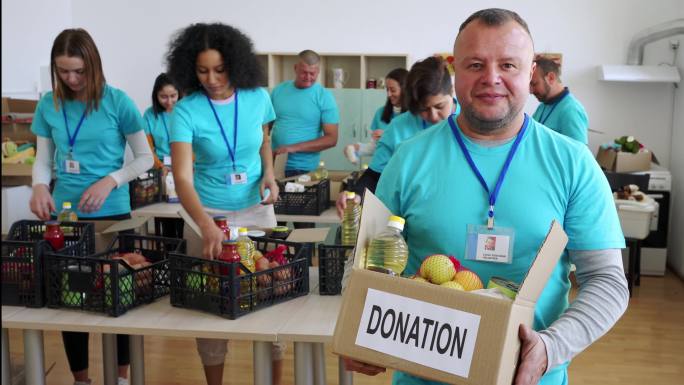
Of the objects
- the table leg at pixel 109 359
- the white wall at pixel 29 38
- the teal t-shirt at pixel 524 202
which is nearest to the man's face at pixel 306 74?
the white wall at pixel 29 38

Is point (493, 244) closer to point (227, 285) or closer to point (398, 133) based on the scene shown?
point (227, 285)

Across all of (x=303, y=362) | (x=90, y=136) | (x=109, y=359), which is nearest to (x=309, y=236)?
(x=303, y=362)

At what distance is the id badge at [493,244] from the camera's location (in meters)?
1.30

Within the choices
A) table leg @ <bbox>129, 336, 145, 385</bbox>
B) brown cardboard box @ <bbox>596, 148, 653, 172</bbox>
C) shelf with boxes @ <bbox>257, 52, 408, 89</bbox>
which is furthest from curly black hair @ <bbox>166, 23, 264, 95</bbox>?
shelf with boxes @ <bbox>257, 52, 408, 89</bbox>

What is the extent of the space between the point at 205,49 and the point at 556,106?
236cm

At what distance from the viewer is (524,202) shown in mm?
1315

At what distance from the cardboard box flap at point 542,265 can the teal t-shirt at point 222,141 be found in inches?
67.2

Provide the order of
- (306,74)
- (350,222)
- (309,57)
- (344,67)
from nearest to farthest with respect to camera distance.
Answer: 1. (350,222)
2. (309,57)
3. (306,74)
4. (344,67)

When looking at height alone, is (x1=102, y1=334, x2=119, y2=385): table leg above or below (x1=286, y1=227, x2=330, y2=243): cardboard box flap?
below

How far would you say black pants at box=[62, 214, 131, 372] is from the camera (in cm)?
297

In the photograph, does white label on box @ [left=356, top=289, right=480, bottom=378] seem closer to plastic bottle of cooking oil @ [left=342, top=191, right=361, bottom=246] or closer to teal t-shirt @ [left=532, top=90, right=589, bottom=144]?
plastic bottle of cooking oil @ [left=342, top=191, right=361, bottom=246]

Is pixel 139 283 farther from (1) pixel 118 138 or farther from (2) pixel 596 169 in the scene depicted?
(2) pixel 596 169

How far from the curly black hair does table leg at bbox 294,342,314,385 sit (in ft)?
3.58

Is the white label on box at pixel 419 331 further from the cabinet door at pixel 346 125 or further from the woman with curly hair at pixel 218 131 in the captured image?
the cabinet door at pixel 346 125
